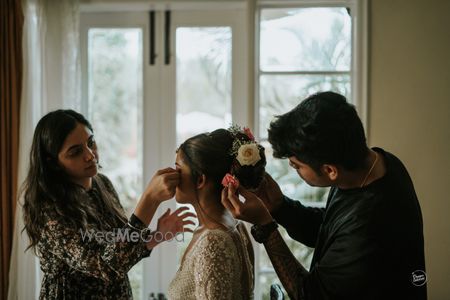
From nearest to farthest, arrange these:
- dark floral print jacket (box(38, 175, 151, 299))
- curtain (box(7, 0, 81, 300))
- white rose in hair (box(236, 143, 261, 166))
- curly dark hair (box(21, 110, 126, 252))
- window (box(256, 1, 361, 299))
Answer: white rose in hair (box(236, 143, 261, 166)) → dark floral print jacket (box(38, 175, 151, 299)) → curly dark hair (box(21, 110, 126, 252)) → curtain (box(7, 0, 81, 300)) → window (box(256, 1, 361, 299))

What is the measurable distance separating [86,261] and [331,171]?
0.86 metres

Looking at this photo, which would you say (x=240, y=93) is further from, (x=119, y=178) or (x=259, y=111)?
(x=119, y=178)

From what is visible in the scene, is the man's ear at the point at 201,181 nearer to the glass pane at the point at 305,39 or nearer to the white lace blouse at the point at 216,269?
the white lace blouse at the point at 216,269

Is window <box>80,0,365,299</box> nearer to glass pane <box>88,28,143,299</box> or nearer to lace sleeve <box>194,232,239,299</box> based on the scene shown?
glass pane <box>88,28,143,299</box>

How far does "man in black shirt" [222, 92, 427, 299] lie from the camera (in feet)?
4.36

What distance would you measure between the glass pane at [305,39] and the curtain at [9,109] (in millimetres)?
1261

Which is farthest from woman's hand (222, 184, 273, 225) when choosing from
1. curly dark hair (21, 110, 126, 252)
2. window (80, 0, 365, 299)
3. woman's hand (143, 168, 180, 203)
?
window (80, 0, 365, 299)

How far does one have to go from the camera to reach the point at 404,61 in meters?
2.46

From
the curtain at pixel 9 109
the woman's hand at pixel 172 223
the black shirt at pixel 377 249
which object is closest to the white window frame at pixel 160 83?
the curtain at pixel 9 109

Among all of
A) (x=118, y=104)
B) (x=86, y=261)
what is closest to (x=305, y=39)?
(x=118, y=104)

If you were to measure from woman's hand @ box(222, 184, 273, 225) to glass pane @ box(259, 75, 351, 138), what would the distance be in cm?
116

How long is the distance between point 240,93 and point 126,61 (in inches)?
26.8

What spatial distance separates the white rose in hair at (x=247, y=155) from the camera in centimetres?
143

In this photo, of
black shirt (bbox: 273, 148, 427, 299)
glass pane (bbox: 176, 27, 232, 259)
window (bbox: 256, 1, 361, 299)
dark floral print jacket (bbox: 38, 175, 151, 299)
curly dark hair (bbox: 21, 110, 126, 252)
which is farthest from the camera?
glass pane (bbox: 176, 27, 232, 259)
